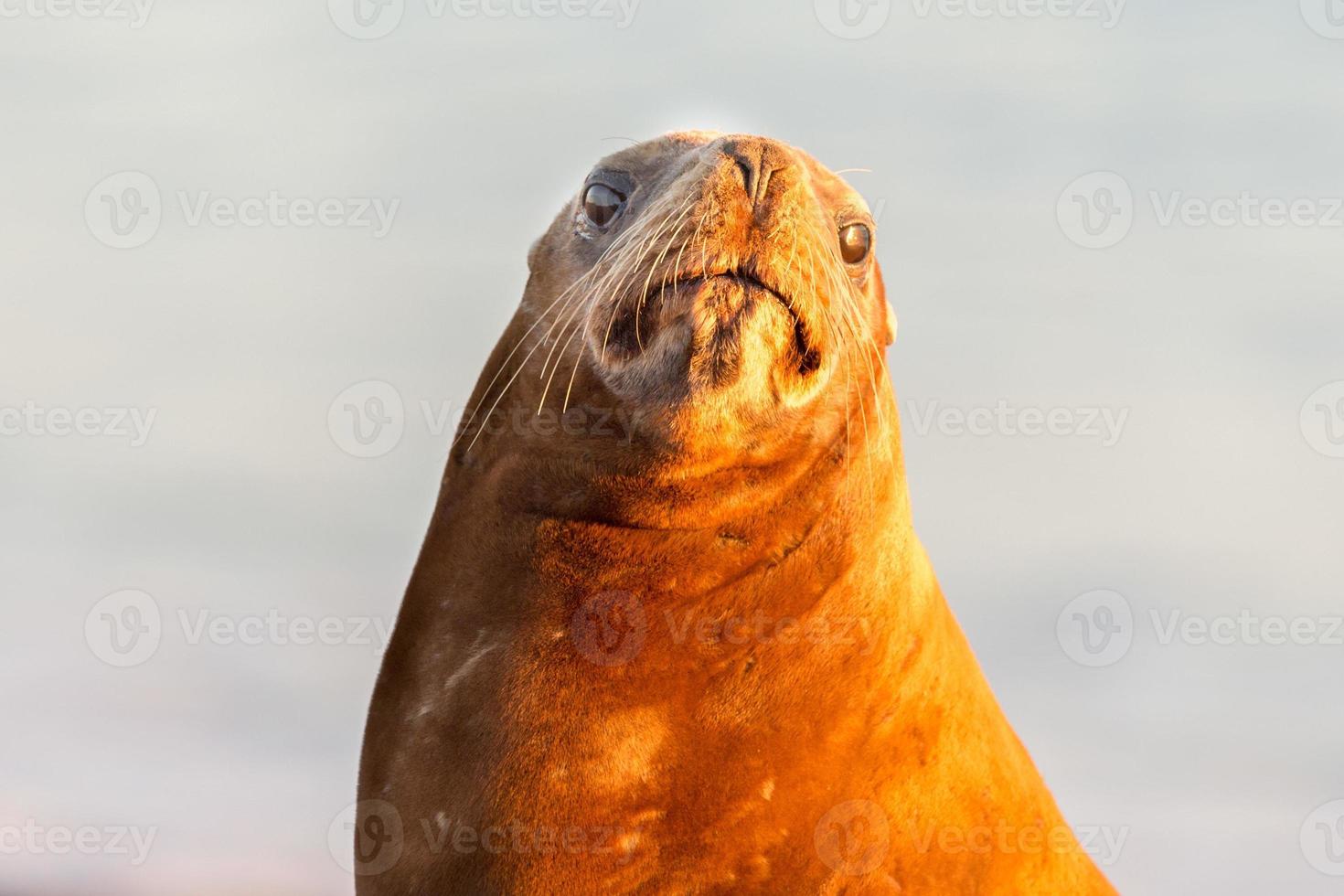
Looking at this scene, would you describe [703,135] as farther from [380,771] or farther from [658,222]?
[380,771]

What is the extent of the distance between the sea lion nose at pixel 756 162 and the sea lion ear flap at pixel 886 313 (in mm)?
1313

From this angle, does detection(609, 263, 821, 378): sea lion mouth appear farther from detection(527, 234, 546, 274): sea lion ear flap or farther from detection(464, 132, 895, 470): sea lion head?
detection(527, 234, 546, 274): sea lion ear flap

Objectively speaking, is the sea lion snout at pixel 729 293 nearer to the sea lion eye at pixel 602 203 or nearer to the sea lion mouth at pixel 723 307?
the sea lion mouth at pixel 723 307

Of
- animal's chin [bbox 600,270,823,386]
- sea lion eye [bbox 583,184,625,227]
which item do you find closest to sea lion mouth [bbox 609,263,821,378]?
animal's chin [bbox 600,270,823,386]

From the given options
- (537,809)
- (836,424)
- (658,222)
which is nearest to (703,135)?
(658,222)

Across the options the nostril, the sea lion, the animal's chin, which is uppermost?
the nostril

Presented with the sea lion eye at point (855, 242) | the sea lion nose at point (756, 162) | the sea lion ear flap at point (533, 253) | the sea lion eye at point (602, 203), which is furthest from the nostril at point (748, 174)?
the sea lion ear flap at point (533, 253)

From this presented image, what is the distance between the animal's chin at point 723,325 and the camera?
7.05m

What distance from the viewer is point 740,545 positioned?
7.34 m

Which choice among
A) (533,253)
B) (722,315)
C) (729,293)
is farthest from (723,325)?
(533,253)

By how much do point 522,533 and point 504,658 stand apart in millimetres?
613

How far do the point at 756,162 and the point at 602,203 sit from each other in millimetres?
1175

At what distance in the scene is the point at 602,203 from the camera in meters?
8.09

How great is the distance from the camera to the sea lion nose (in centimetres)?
715
